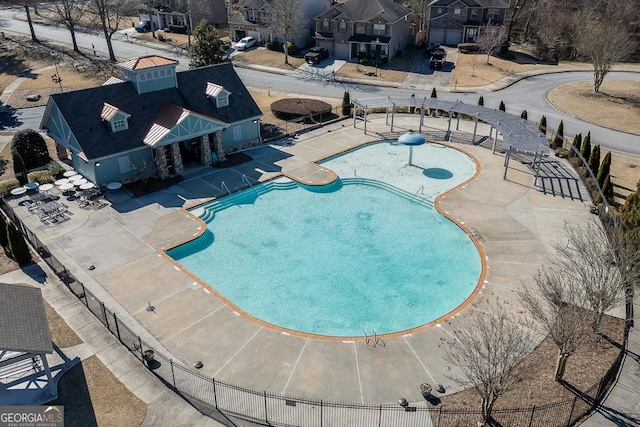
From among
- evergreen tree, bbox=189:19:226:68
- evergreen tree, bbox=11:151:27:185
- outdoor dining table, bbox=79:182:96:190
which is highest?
evergreen tree, bbox=189:19:226:68

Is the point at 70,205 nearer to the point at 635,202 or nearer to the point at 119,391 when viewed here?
the point at 119,391

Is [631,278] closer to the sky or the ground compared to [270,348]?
closer to the sky

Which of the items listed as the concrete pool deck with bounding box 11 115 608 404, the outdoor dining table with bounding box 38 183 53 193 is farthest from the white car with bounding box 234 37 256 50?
the outdoor dining table with bounding box 38 183 53 193

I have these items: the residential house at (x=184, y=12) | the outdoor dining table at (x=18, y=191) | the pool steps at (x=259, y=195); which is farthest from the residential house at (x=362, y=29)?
the outdoor dining table at (x=18, y=191)

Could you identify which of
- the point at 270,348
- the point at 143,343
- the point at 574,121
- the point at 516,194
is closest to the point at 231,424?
the point at 270,348

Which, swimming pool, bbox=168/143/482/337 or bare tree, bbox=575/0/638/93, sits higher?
bare tree, bbox=575/0/638/93

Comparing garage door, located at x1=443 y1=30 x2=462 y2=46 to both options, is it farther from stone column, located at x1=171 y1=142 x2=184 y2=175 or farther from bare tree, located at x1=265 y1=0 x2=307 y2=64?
stone column, located at x1=171 y1=142 x2=184 y2=175

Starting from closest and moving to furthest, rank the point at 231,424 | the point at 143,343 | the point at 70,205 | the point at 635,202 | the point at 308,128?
the point at 231,424, the point at 143,343, the point at 635,202, the point at 70,205, the point at 308,128
